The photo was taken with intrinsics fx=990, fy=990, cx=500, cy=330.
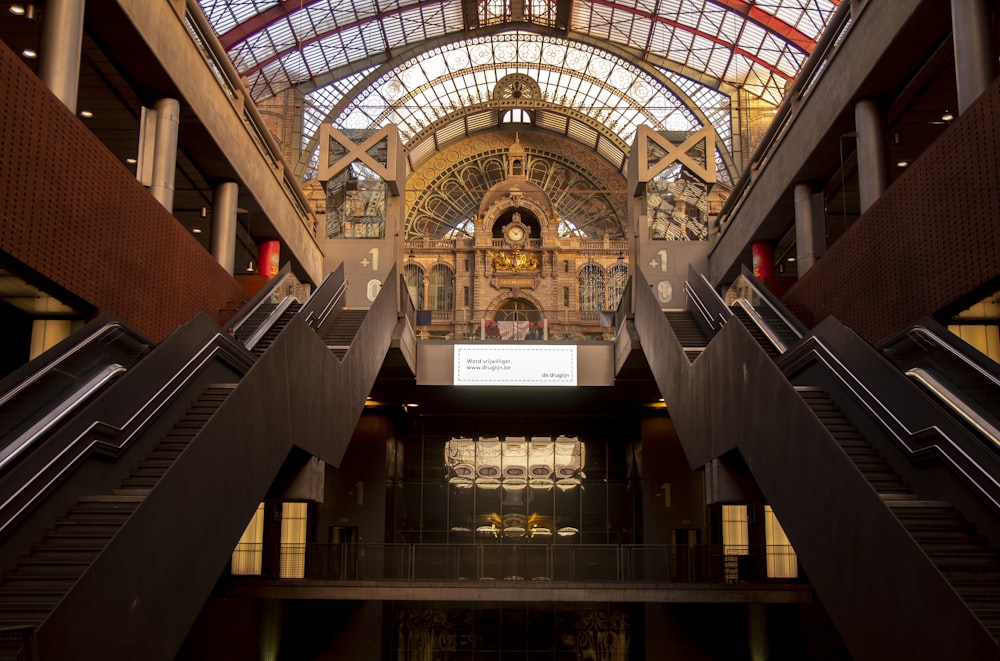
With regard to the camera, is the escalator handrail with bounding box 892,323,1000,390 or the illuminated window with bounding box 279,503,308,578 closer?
the escalator handrail with bounding box 892,323,1000,390

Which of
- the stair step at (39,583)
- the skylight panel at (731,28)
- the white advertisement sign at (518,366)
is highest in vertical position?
the skylight panel at (731,28)

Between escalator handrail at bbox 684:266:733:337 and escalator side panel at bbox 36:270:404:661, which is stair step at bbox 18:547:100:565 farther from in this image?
escalator handrail at bbox 684:266:733:337

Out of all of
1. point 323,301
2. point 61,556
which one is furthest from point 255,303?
point 61,556

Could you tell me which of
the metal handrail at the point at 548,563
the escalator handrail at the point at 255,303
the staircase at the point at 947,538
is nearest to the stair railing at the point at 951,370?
the staircase at the point at 947,538

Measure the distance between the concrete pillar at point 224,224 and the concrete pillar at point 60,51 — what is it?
804 cm

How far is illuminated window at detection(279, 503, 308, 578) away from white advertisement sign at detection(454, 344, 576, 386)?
19.0ft

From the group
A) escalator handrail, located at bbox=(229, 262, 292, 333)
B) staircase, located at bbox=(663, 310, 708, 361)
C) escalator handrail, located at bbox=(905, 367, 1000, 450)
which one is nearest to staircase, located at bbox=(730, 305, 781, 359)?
staircase, located at bbox=(663, 310, 708, 361)

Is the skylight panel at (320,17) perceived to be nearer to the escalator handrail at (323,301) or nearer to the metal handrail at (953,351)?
the escalator handrail at (323,301)

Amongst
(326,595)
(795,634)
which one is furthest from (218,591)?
(795,634)

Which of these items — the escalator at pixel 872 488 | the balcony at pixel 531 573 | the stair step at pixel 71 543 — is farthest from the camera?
the balcony at pixel 531 573

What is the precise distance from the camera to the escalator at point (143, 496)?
23.7 ft

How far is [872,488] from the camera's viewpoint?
8469 millimetres

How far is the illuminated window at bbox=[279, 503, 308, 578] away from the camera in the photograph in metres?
23.7

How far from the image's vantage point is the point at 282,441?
40.1ft
